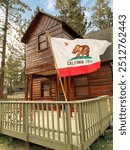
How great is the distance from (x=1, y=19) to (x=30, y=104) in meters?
16.4

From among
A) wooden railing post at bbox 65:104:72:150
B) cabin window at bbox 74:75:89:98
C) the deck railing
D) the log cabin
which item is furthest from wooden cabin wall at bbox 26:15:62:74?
wooden railing post at bbox 65:104:72:150

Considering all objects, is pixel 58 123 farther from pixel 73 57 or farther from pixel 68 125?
pixel 73 57

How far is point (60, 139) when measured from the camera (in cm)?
405

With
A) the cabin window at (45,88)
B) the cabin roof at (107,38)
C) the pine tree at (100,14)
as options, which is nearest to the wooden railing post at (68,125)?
the cabin roof at (107,38)

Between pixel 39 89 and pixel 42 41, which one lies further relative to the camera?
pixel 39 89

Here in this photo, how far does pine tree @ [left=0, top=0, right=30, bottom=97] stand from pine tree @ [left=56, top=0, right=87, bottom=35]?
19.3ft

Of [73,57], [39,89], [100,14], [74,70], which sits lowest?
[39,89]

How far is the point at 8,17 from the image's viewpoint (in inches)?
758

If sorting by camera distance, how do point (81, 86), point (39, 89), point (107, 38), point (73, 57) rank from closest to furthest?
point (73, 57) < point (81, 86) < point (107, 38) < point (39, 89)

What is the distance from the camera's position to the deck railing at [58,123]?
3.81m

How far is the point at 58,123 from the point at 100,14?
23128mm

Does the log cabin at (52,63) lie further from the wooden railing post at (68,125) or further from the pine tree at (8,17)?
the pine tree at (8,17)

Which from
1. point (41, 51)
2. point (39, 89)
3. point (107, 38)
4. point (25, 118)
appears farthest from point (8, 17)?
point (25, 118)

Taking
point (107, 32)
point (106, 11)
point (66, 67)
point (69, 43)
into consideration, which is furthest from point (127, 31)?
point (106, 11)
